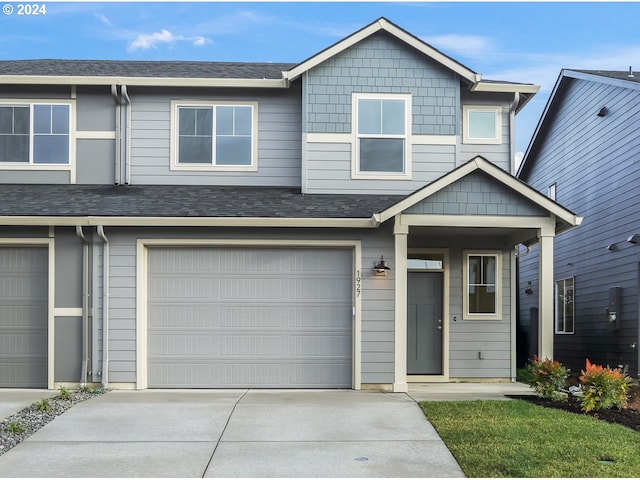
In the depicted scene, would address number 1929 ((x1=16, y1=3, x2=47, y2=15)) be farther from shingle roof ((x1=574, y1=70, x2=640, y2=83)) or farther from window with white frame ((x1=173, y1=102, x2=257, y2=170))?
shingle roof ((x1=574, y1=70, x2=640, y2=83))

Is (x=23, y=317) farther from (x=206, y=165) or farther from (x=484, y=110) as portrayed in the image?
(x=484, y=110)

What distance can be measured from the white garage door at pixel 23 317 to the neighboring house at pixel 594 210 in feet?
31.8

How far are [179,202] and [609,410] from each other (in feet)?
22.1

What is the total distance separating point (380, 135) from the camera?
1316 cm

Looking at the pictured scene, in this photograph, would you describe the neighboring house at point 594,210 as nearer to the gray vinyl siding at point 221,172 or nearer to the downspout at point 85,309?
the gray vinyl siding at point 221,172

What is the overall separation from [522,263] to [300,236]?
418 inches

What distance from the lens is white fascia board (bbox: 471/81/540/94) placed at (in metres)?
13.5

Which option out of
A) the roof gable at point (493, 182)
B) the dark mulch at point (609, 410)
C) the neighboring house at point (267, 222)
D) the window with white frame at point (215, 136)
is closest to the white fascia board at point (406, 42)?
the neighboring house at point (267, 222)

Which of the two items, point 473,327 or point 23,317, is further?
point 473,327

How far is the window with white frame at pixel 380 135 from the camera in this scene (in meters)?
13.2

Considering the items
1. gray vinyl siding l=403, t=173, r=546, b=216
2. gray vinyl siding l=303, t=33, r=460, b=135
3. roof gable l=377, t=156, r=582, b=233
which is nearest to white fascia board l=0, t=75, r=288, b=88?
gray vinyl siding l=303, t=33, r=460, b=135

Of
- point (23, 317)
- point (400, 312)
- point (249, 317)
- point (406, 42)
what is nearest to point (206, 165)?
point (249, 317)

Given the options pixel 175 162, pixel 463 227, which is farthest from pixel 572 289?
pixel 175 162

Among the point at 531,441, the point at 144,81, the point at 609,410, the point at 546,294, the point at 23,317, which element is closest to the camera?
the point at 531,441
